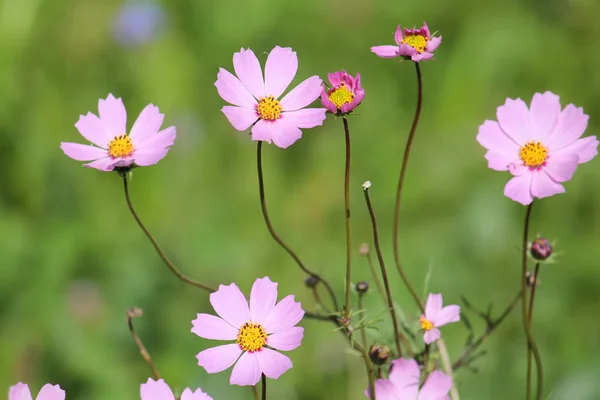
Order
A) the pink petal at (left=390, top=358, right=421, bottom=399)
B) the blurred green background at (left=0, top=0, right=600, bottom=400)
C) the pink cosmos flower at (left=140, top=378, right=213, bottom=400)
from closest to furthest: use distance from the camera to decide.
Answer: the pink cosmos flower at (left=140, top=378, right=213, bottom=400), the pink petal at (left=390, top=358, right=421, bottom=399), the blurred green background at (left=0, top=0, right=600, bottom=400)

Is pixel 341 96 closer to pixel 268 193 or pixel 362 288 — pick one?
pixel 362 288

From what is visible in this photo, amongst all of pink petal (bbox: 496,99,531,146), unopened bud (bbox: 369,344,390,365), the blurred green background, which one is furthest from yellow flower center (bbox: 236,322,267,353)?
the blurred green background

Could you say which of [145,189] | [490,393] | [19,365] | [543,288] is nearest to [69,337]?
[19,365]

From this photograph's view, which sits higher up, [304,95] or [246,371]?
[304,95]

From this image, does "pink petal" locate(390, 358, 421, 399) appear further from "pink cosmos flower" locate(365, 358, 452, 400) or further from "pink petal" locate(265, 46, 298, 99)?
"pink petal" locate(265, 46, 298, 99)

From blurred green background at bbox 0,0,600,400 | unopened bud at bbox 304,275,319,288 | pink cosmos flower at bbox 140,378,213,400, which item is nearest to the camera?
pink cosmos flower at bbox 140,378,213,400

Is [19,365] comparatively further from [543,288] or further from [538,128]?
[538,128]

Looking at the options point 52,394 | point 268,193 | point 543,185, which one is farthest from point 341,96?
point 268,193
